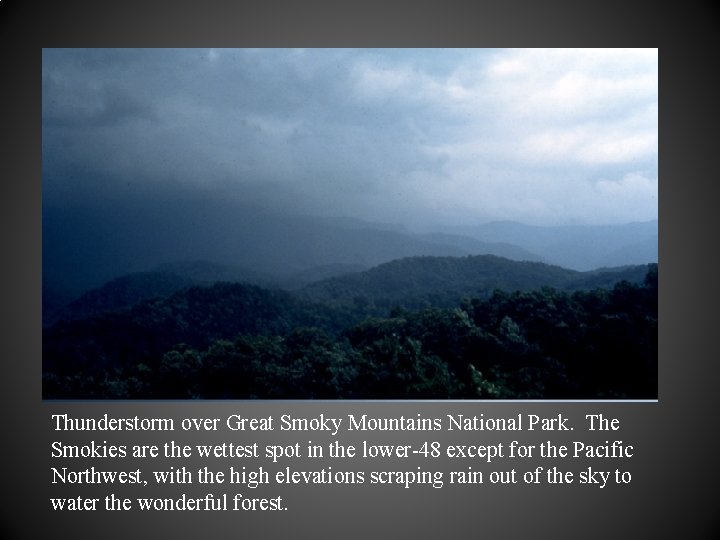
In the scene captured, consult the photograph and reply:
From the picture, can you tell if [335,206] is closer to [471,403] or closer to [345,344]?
[345,344]

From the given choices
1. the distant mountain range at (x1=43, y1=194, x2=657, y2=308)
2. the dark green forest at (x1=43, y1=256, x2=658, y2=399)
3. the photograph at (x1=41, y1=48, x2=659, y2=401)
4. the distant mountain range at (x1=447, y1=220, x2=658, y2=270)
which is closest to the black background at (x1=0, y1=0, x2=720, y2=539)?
the dark green forest at (x1=43, y1=256, x2=658, y2=399)

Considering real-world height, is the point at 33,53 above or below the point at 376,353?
above

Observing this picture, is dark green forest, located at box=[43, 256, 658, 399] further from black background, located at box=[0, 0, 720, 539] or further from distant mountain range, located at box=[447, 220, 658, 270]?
black background, located at box=[0, 0, 720, 539]

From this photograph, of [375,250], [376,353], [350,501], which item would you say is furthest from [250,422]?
[375,250]

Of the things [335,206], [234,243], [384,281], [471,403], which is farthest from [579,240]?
[234,243]

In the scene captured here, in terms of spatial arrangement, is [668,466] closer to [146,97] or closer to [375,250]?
[375,250]

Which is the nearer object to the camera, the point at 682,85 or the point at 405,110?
the point at 682,85

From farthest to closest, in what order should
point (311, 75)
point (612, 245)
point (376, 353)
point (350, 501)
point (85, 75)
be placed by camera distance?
point (612, 245) < point (311, 75) < point (85, 75) < point (376, 353) < point (350, 501)
